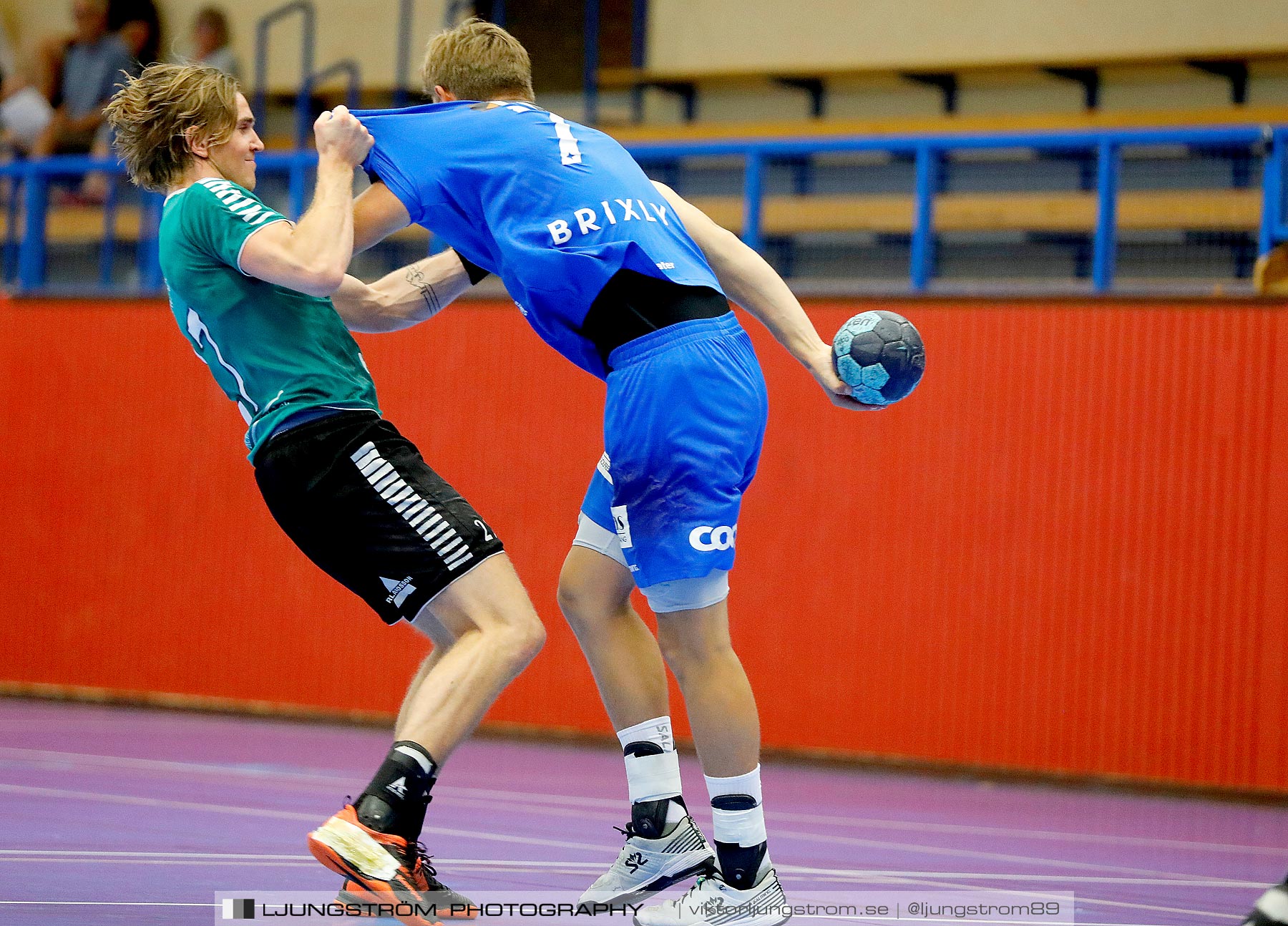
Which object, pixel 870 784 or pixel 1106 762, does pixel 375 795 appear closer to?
pixel 870 784

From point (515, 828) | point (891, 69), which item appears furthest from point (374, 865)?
point (891, 69)

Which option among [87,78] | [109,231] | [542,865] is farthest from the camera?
[87,78]

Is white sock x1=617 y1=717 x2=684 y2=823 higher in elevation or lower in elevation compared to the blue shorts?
lower

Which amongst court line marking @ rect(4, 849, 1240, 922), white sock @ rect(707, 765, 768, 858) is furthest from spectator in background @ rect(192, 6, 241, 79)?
white sock @ rect(707, 765, 768, 858)

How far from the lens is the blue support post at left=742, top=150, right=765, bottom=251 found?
9148mm

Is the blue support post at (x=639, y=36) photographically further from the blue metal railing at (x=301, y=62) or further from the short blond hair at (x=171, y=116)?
the short blond hair at (x=171, y=116)

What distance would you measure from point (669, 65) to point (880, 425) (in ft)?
17.1

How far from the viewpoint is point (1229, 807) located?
7.89 meters

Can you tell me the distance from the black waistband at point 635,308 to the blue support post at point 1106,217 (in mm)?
4927

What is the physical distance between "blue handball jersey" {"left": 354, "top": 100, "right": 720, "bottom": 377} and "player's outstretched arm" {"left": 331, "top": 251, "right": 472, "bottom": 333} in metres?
0.46

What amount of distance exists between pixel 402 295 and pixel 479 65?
0.73 m

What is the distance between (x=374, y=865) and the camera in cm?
360

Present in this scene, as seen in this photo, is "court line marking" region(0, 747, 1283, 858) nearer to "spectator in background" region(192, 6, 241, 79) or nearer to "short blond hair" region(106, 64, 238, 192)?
"short blond hair" region(106, 64, 238, 192)

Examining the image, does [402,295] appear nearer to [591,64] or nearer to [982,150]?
[982,150]
